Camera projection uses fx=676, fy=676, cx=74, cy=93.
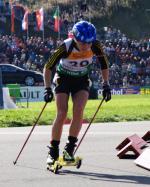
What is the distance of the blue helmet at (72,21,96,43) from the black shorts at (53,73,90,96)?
2.17ft

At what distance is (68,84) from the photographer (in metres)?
8.88

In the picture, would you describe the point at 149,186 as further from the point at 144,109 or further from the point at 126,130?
the point at 144,109

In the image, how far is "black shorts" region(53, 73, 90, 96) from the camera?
8.84 metres

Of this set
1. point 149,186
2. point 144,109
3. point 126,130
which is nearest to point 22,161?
point 149,186

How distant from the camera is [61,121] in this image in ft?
28.9

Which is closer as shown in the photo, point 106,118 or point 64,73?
point 64,73

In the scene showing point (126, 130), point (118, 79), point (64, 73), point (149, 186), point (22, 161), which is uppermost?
point (64, 73)

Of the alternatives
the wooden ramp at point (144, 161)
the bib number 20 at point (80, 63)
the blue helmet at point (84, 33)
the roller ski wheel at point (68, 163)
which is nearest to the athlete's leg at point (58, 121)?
the roller ski wheel at point (68, 163)

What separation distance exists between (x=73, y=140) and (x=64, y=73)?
89cm

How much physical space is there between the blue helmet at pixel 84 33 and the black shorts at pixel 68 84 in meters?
0.66

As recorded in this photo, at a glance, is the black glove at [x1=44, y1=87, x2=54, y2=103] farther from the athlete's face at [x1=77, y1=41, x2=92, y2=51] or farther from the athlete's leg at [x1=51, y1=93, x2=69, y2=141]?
the athlete's face at [x1=77, y1=41, x2=92, y2=51]

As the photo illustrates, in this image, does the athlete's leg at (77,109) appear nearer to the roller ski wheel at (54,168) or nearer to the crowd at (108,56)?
the roller ski wheel at (54,168)

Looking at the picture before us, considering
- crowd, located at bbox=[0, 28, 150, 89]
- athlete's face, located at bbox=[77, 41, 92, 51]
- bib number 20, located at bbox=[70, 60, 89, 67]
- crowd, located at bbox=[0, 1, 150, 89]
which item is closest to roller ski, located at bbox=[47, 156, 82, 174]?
bib number 20, located at bbox=[70, 60, 89, 67]

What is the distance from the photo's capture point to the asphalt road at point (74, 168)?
25.7ft
